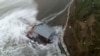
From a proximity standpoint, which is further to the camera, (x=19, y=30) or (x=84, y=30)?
(x=19, y=30)

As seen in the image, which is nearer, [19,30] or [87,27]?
[87,27]

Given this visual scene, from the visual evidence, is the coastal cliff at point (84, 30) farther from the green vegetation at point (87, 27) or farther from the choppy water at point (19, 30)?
the choppy water at point (19, 30)

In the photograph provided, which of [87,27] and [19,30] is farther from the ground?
[19,30]

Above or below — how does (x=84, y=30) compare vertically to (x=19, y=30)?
below

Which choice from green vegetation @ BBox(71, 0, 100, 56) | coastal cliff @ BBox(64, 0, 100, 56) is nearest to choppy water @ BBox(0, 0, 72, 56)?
coastal cliff @ BBox(64, 0, 100, 56)

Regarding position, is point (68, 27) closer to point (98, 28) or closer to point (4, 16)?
point (98, 28)

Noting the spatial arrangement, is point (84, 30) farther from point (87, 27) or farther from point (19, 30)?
point (19, 30)

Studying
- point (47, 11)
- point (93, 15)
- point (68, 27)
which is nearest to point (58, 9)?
point (47, 11)

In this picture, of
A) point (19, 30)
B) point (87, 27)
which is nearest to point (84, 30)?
point (87, 27)

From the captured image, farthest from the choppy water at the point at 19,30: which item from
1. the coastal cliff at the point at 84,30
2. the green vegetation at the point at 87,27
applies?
the green vegetation at the point at 87,27
